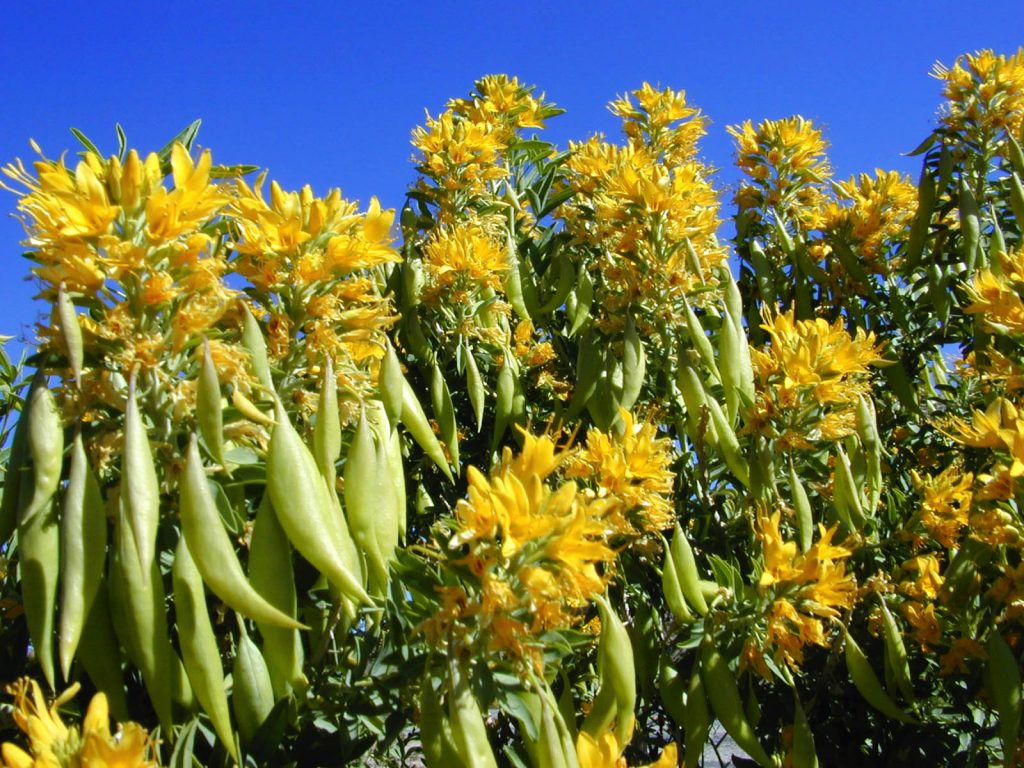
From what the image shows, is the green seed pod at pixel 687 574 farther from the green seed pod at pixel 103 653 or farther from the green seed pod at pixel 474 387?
the green seed pod at pixel 103 653

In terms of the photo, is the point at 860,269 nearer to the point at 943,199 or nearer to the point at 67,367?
the point at 943,199

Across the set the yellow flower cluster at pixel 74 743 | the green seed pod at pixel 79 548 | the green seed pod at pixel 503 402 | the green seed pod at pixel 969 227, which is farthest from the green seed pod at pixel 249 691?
the green seed pod at pixel 969 227

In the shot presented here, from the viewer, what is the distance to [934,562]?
2262mm

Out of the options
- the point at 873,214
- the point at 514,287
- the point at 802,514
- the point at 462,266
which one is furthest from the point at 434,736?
the point at 873,214

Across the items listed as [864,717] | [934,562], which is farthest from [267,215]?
[864,717]

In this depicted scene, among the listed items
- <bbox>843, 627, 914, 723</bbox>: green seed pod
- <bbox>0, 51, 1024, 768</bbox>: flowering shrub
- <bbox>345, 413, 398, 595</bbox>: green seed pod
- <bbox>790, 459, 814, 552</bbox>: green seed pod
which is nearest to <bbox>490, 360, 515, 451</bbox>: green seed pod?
<bbox>0, 51, 1024, 768</bbox>: flowering shrub

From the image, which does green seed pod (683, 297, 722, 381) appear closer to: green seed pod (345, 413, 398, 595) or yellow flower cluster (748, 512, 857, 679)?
yellow flower cluster (748, 512, 857, 679)

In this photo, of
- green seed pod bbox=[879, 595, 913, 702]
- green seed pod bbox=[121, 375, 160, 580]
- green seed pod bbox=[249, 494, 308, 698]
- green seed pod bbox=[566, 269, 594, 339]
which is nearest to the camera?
green seed pod bbox=[121, 375, 160, 580]

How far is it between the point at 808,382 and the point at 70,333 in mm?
1522

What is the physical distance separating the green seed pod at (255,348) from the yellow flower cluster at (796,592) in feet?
3.26

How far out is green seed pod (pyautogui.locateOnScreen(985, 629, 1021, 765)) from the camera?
1801mm

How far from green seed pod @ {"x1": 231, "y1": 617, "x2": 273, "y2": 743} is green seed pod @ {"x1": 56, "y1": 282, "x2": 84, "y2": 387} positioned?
404 millimetres

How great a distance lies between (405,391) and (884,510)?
187cm

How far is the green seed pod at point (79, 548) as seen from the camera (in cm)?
104
